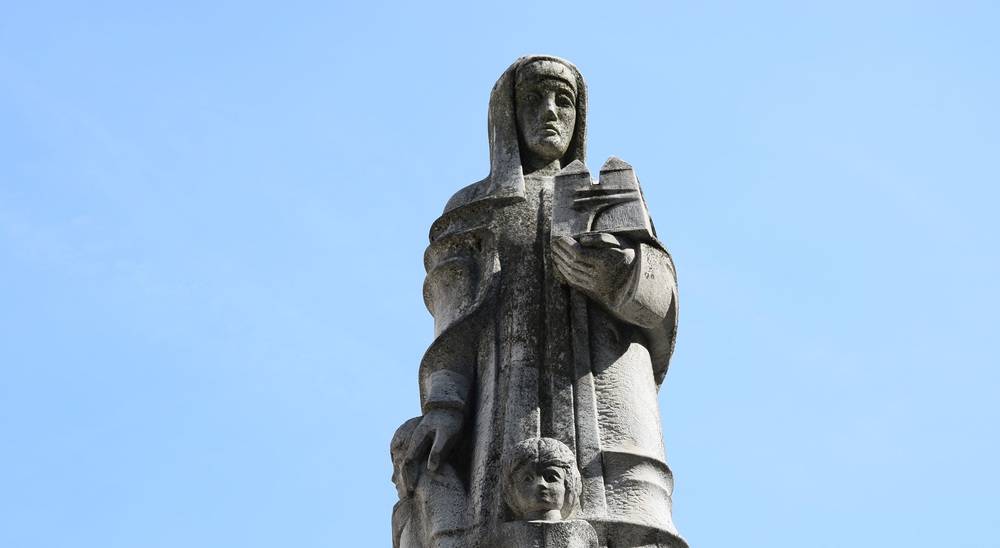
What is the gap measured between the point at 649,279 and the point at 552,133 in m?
1.64

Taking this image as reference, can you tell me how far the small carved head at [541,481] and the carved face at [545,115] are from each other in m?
2.70

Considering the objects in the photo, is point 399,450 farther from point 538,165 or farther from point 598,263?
point 538,165

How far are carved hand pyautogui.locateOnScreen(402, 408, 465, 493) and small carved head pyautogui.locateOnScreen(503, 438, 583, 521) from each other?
590mm

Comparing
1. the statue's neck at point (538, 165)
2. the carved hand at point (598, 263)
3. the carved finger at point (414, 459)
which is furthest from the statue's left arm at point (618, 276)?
the carved finger at point (414, 459)

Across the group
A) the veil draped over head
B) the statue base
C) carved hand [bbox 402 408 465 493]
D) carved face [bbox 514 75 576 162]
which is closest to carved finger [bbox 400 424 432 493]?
carved hand [bbox 402 408 465 493]

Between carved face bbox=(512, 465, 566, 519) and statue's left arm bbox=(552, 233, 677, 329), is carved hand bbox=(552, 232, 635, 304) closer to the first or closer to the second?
statue's left arm bbox=(552, 233, 677, 329)

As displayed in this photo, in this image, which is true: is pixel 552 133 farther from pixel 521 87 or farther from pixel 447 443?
pixel 447 443

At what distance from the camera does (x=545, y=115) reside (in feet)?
35.0

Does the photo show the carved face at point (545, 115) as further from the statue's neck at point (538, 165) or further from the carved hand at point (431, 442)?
the carved hand at point (431, 442)

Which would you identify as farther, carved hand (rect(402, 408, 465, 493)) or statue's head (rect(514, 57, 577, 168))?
statue's head (rect(514, 57, 577, 168))

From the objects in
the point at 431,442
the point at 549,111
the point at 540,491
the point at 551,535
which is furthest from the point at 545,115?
the point at 551,535

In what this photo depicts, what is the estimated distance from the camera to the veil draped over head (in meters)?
10.5

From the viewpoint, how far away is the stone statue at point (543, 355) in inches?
341

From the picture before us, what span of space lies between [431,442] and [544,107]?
8.93ft
